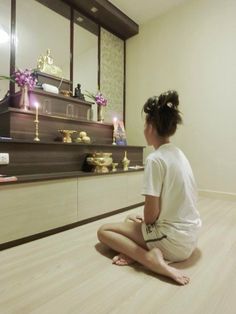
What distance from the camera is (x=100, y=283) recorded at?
42.6 inches

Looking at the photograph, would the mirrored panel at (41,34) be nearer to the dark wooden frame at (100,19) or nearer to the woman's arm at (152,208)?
the dark wooden frame at (100,19)

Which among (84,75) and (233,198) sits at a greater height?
(84,75)

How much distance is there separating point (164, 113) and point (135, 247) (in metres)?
0.75

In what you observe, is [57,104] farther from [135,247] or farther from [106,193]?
[135,247]

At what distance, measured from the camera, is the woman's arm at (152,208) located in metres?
1.12

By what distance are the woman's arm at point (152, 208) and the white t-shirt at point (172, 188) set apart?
2cm

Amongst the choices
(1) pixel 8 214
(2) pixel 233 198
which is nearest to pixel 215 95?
(2) pixel 233 198

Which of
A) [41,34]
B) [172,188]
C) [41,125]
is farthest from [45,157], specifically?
[41,34]

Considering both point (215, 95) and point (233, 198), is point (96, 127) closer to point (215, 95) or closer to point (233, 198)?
point (215, 95)

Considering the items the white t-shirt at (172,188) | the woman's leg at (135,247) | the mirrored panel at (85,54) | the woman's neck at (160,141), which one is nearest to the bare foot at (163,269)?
the woman's leg at (135,247)

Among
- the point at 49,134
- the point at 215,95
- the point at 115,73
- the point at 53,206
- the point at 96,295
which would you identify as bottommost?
the point at 96,295

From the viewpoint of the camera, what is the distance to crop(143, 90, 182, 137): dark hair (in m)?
1.16

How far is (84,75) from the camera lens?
11.0ft

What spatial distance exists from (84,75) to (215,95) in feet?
6.32
